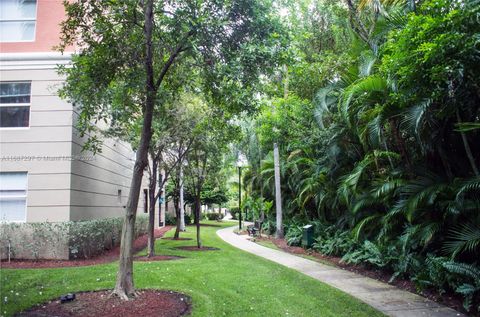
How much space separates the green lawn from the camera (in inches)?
272

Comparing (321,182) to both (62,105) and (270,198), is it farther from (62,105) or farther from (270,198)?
(270,198)

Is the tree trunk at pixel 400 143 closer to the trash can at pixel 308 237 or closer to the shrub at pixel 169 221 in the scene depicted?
the trash can at pixel 308 237

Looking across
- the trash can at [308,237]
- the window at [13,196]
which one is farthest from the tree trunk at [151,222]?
the trash can at [308,237]

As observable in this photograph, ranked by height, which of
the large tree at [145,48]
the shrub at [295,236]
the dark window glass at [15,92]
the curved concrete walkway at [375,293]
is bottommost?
the curved concrete walkway at [375,293]

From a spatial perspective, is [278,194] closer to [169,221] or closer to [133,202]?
[133,202]

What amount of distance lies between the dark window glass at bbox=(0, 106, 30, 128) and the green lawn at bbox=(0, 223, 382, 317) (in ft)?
17.2

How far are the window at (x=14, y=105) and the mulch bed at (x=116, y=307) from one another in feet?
27.0

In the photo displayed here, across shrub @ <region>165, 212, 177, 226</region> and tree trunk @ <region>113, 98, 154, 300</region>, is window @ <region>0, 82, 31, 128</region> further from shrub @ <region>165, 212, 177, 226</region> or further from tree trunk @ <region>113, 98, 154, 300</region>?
shrub @ <region>165, 212, 177, 226</region>

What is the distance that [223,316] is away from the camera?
6.42 metres

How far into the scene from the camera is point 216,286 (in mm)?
8625

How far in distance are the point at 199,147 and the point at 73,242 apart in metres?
5.63

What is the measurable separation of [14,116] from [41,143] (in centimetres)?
142

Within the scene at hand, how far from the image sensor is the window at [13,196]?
1312 centimetres

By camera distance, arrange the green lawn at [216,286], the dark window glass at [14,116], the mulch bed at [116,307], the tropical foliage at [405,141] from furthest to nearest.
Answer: the dark window glass at [14,116] < the green lawn at [216,286] < the tropical foliage at [405,141] < the mulch bed at [116,307]
